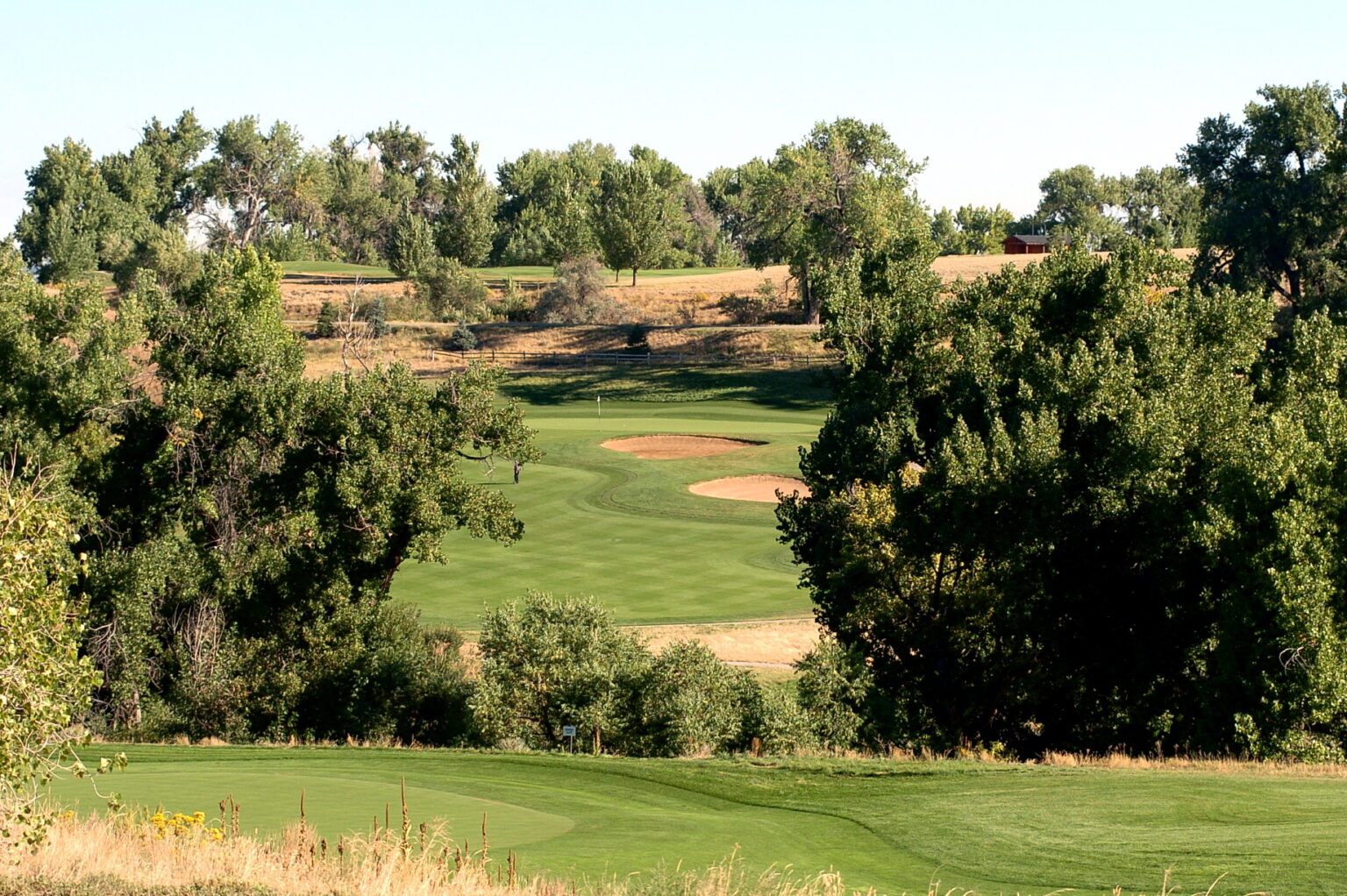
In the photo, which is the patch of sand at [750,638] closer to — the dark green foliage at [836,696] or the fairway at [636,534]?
the fairway at [636,534]

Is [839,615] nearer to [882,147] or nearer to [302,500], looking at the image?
[302,500]

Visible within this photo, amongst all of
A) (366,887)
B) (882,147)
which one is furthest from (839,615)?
(882,147)

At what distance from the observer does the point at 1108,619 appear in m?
27.2

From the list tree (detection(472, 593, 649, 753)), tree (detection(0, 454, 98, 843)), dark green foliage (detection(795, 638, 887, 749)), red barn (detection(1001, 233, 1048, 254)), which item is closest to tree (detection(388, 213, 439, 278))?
red barn (detection(1001, 233, 1048, 254))

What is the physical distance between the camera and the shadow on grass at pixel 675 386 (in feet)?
283

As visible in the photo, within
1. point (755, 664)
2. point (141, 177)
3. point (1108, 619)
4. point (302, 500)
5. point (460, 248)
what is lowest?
point (755, 664)

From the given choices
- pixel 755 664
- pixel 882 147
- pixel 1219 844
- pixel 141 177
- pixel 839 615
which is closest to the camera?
pixel 1219 844

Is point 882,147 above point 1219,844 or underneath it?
above

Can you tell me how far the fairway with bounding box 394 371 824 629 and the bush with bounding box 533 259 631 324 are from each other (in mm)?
29969

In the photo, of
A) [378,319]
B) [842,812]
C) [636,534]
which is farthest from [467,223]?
[842,812]

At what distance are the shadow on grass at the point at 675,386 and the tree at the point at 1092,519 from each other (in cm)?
5061

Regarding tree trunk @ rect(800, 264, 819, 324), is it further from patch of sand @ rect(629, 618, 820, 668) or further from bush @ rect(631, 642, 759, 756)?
bush @ rect(631, 642, 759, 756)

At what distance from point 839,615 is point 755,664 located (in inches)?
134

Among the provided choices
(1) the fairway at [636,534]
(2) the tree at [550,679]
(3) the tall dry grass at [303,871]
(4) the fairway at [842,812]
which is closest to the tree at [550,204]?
(1) the fairway at [636,534]
